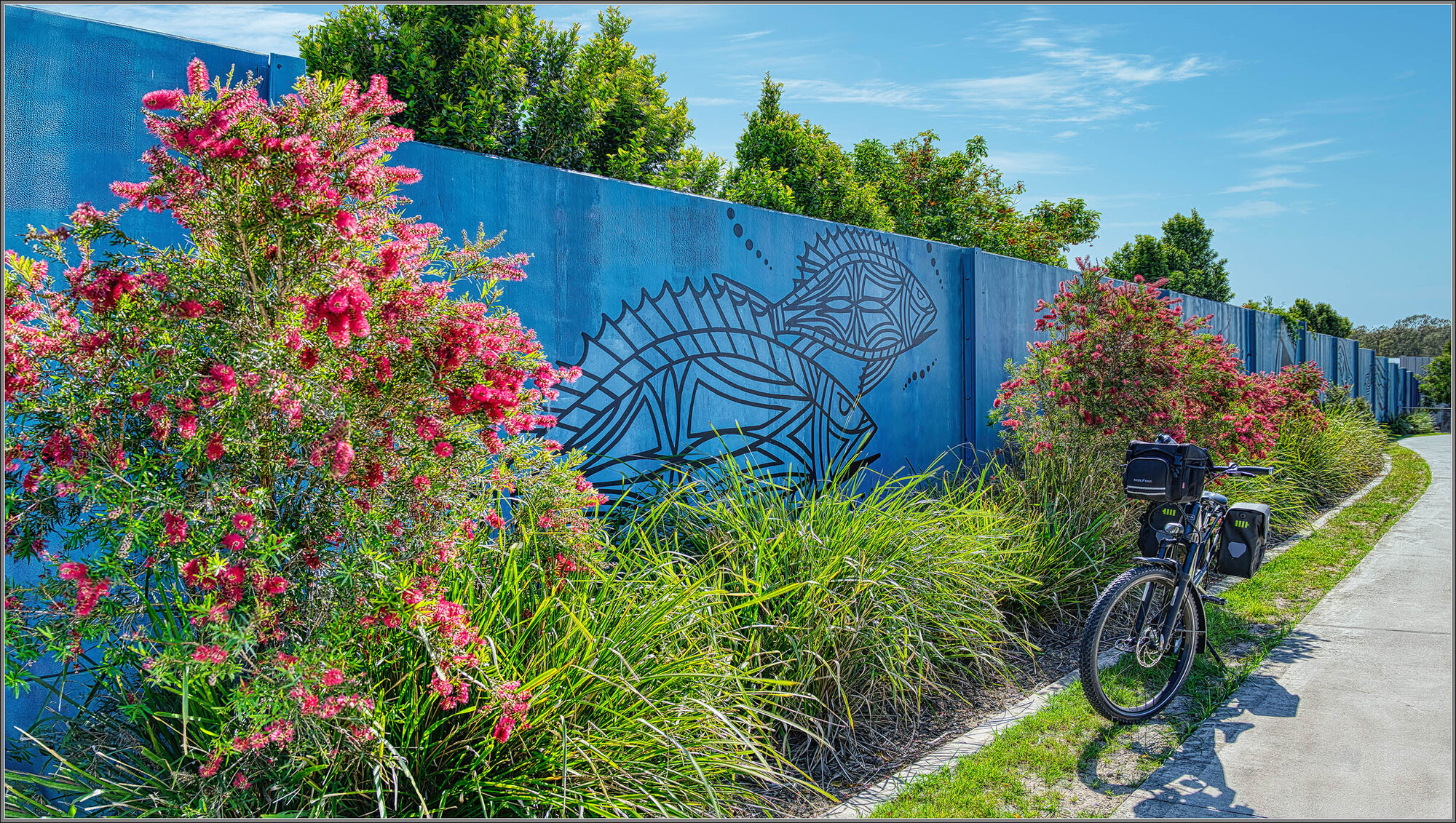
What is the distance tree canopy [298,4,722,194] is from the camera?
7.64 meters

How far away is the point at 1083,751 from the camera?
146 inches

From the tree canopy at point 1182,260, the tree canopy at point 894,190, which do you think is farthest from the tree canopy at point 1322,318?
the tree canopy at point 894,190

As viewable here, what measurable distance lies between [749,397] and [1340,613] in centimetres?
435

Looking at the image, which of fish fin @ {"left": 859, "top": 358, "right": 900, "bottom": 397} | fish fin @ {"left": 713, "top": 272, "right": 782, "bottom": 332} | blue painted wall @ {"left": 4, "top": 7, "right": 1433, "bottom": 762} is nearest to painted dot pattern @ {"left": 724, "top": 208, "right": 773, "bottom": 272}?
blue painted wall @ {"left": 4, "top": 7, "right": 1433, "bottom": 762}

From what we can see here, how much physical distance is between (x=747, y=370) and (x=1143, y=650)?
9.13ft

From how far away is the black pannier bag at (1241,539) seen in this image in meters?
4.62

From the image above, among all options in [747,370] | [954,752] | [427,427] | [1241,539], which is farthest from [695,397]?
[1241,539]

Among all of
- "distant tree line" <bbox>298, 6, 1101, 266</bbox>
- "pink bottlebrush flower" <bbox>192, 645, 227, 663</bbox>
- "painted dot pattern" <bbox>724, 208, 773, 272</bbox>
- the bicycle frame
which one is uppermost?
"distant tree line" <bbox>298, 6, 1101, 266</bbox>

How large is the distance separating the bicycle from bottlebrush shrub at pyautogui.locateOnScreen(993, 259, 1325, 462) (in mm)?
1857

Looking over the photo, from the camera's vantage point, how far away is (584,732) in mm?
2881

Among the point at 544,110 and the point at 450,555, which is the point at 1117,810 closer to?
the point at 450,555

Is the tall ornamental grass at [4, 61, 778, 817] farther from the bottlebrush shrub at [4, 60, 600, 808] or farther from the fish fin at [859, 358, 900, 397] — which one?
the fish fin at [859, 358, 900, 397]

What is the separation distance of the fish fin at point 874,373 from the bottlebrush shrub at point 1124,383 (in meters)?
1.18

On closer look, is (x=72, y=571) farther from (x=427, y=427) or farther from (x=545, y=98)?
→ (x=545, y=98)
